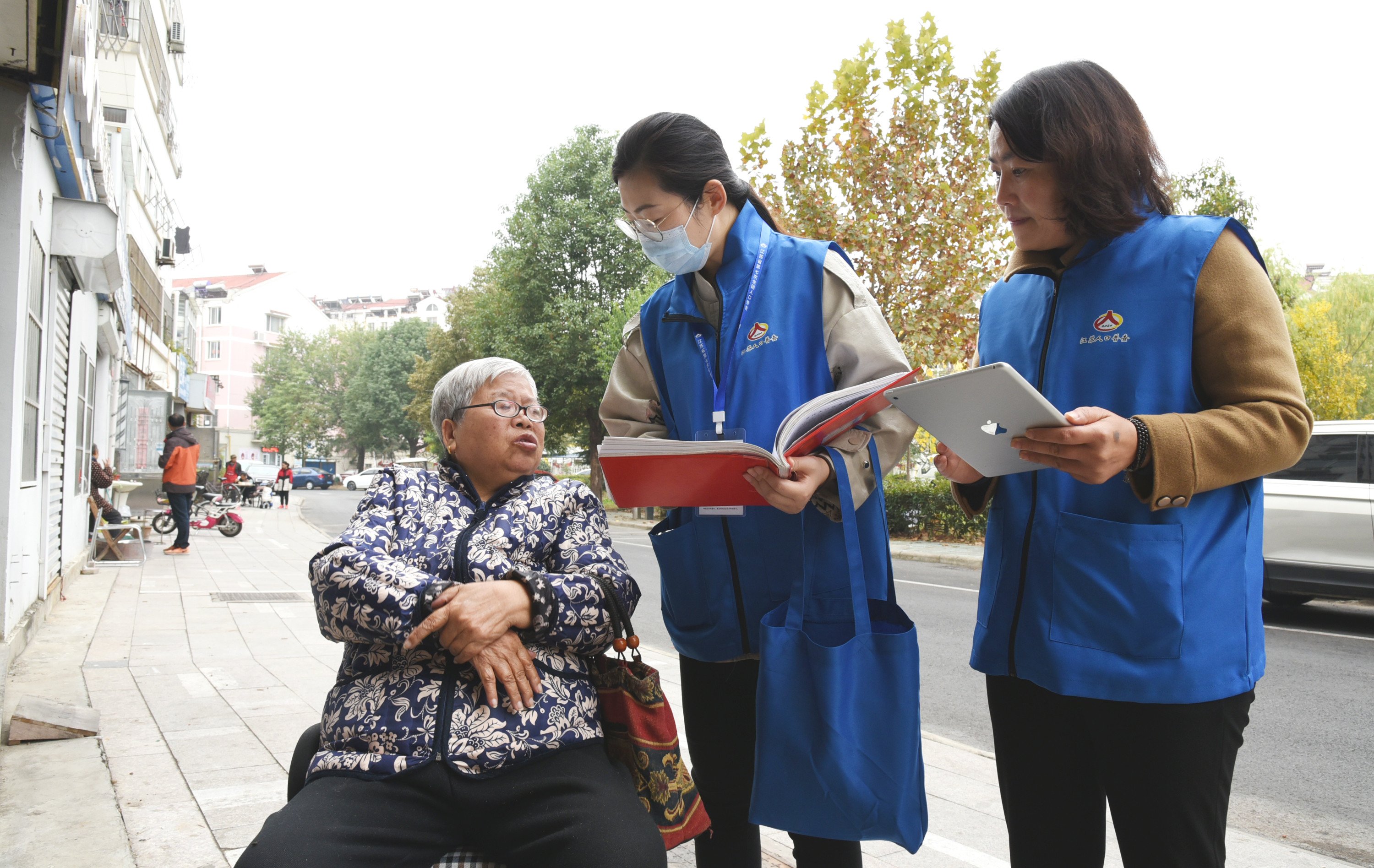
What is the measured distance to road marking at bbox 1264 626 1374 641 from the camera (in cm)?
790

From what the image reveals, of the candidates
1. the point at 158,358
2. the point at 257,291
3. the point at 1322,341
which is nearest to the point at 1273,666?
the point at 1322,341

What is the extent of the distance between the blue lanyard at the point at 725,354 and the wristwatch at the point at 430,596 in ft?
2.34

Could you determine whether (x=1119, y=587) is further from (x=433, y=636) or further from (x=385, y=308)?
(x=385, y=308)

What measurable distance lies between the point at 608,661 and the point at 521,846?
19.2 inches

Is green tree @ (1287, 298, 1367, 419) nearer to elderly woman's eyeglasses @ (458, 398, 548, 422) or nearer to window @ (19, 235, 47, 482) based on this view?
elderly woman's eyeglasses @ (458, 398, 548, 422)

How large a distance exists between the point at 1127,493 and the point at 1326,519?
8.15 m

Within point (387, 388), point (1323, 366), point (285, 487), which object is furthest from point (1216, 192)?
point (387, 388)

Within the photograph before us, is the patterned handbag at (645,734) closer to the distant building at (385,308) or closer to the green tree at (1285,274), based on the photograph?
the green tree at (1285,274)

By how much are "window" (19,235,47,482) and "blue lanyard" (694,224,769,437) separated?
227 inches

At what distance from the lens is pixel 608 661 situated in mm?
2328

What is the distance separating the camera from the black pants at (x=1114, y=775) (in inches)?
61.2

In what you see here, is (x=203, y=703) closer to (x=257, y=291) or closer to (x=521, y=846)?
Answer: (x=521, y=846)

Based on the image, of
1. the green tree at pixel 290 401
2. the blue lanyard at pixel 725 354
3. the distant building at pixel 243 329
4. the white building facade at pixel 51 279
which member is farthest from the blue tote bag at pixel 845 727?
the distant building at pixel 243 329

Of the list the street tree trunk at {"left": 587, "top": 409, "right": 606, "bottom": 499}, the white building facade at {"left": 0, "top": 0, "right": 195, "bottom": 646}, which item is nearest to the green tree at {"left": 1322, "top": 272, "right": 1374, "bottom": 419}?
the street tree trunk at {"left": 587, "top": 409, "right": 606, "bottom": 499}
